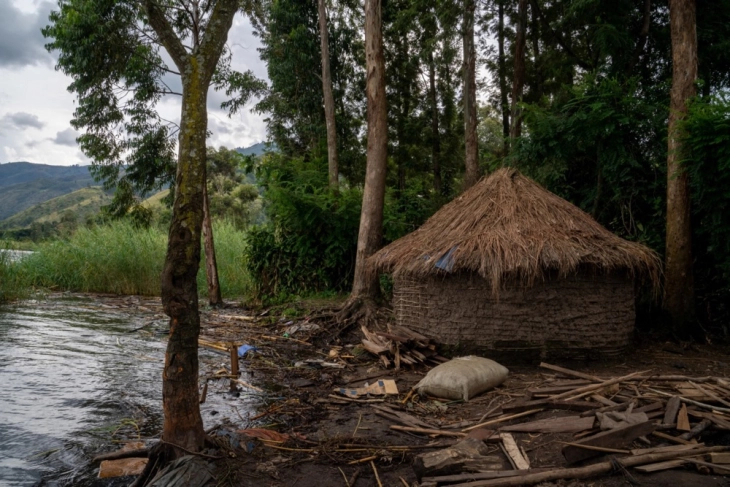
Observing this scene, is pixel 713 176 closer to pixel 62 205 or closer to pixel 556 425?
pixel 556 425

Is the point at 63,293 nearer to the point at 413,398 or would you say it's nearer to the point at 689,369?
the point at 413,398

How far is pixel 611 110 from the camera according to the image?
8266mm

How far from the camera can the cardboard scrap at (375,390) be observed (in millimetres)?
5941

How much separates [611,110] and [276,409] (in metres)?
7.04

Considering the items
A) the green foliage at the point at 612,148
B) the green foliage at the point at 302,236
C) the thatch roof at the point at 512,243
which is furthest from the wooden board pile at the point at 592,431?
the green foliage at the point at 302,236

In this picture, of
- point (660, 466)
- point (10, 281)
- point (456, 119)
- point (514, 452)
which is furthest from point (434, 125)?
point (660, 466)

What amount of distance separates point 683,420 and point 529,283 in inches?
98.2

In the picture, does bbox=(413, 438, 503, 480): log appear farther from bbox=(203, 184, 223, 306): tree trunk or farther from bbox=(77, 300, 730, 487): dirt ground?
bbox=(203, 184, 223, 306): tree trunk

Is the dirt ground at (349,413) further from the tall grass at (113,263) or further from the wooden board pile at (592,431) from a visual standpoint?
the tall grass at (113,263)

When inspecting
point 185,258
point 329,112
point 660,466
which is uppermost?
point 329,112

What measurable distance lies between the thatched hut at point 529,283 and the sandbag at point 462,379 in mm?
935

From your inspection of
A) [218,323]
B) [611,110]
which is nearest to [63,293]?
[218,323]

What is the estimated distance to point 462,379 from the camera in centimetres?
551

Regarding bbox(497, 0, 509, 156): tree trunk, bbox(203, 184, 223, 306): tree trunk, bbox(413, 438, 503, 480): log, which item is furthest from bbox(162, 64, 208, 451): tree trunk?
bbox(497, 0, 509, 156): tree trunk
